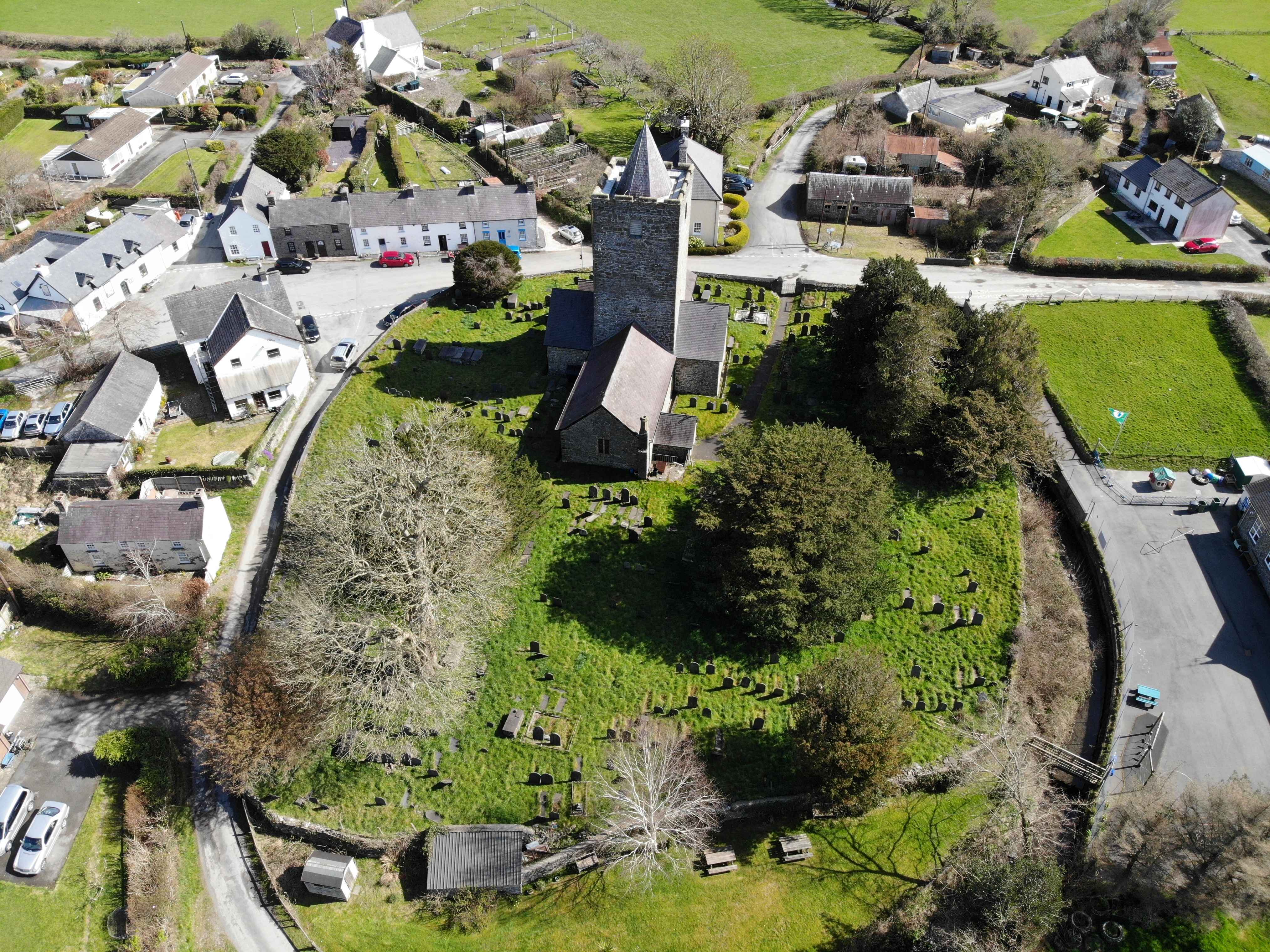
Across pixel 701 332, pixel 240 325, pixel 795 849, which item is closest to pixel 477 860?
pixel 795 849

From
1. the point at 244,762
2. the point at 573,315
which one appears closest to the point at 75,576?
the point at 244,762

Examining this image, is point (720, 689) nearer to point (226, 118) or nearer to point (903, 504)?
point (903, 504)

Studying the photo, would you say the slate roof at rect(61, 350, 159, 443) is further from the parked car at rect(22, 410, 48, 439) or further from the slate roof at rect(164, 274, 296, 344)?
the slate roof at rect(164, 274, 296, 344)

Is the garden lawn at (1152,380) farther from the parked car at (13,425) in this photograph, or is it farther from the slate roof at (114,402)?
the parked car at (13,425)

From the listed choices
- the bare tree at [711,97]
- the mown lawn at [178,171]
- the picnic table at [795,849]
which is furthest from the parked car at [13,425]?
the bare tree at [711,97]

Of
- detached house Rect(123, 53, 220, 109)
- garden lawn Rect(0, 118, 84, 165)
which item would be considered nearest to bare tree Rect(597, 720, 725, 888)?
garden lawn Rect(0, 118, 84, 165)
